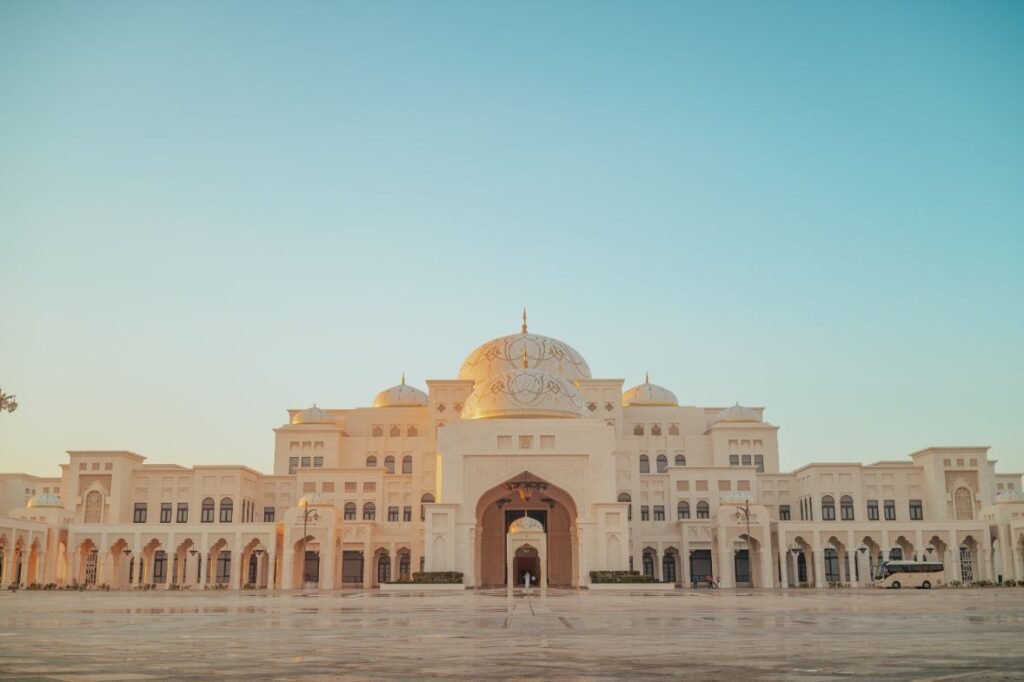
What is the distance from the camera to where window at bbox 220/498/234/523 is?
58312 millimetres

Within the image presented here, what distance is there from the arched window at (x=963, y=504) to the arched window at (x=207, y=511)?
45.5 metres

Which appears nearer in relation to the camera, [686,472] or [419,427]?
[686,472]

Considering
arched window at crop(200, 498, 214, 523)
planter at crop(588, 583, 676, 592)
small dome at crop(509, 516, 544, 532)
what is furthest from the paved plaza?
arched window at crop(200, 498, 214, 523)

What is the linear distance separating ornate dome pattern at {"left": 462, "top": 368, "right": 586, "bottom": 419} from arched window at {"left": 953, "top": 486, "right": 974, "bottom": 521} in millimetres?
24700

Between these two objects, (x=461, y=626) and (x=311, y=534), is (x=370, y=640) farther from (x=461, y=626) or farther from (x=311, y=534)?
(x=311, y=534)

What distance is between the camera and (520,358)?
57750 mm

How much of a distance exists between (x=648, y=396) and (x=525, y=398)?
2012 centimetres

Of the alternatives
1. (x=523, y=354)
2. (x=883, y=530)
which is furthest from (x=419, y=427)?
(x=883, y=530)

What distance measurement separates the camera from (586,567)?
1788 inches

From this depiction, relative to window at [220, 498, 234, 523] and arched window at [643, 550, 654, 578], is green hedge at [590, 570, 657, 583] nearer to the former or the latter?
arched window at [643, 550, 654, 578]

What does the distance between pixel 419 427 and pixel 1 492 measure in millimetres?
32895

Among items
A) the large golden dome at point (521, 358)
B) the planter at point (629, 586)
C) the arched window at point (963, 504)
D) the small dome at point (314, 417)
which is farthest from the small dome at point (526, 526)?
the arched window at point (963, 504)

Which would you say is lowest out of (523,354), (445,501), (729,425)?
(445,501)

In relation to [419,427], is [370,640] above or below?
below
